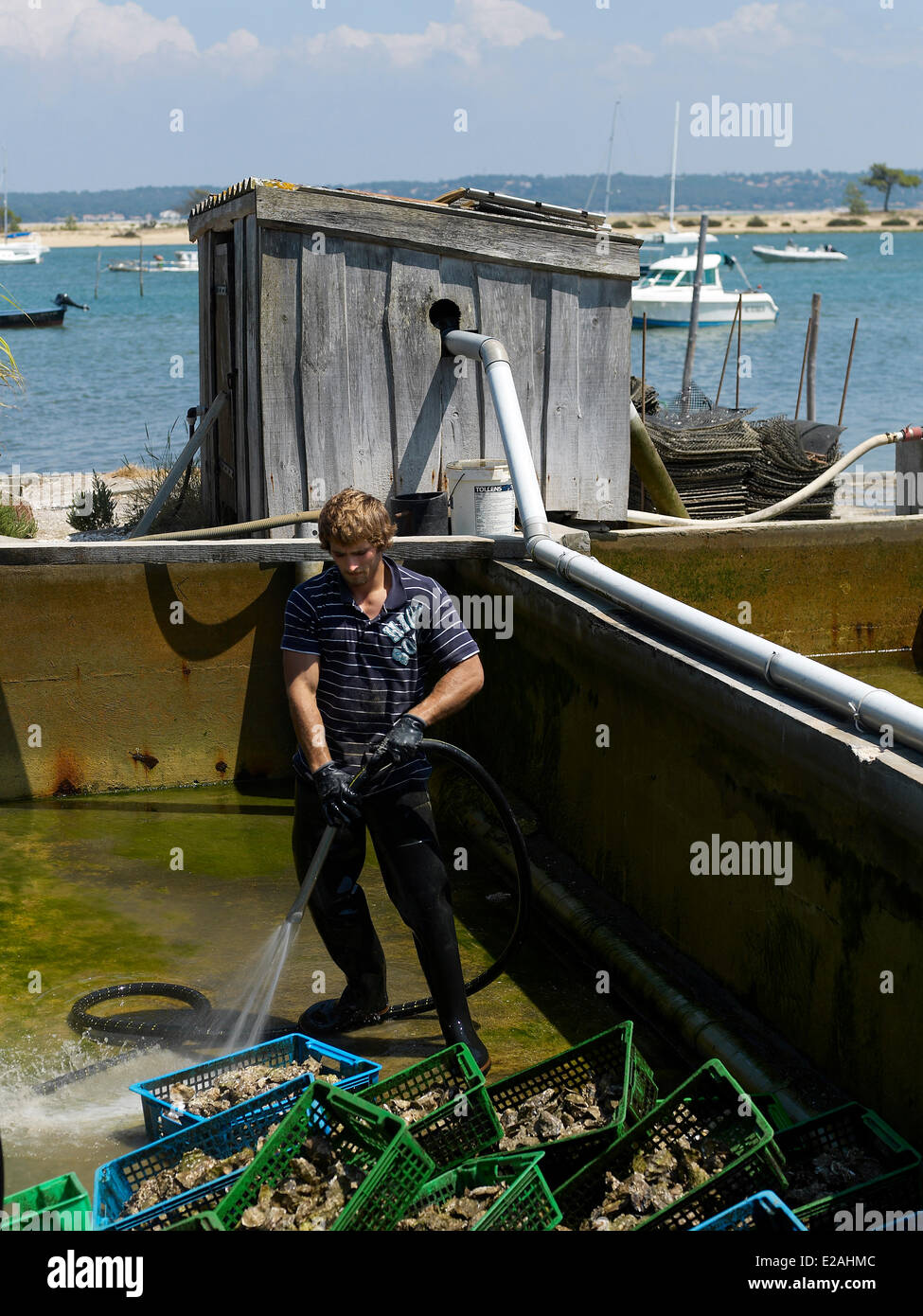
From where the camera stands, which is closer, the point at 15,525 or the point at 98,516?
the point at 98,516

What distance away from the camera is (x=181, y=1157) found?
4.04m

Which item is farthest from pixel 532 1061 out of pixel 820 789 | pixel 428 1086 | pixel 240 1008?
pixel 820 789

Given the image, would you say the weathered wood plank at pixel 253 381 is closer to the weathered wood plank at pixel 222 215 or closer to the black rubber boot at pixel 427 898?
the weathered wood plank at pixel 222 215

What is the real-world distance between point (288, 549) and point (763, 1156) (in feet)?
16.0

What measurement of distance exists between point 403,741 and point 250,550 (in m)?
3.38

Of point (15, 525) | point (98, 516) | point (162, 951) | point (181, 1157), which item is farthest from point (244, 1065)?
point (15, 525)

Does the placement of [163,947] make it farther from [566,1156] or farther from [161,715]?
[566,1156]

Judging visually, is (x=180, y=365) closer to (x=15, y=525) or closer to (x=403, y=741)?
(x=15, y=525)

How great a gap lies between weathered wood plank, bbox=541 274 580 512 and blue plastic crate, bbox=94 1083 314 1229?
5365mm

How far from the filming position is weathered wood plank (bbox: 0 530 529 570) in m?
7.53

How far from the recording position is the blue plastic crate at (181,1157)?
372 centimetres

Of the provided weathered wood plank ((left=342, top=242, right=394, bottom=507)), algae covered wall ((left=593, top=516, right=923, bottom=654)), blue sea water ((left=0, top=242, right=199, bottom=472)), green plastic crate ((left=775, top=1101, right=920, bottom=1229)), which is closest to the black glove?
green plastic crate ((left=775, top=1101, right=920, bottom=1229))
